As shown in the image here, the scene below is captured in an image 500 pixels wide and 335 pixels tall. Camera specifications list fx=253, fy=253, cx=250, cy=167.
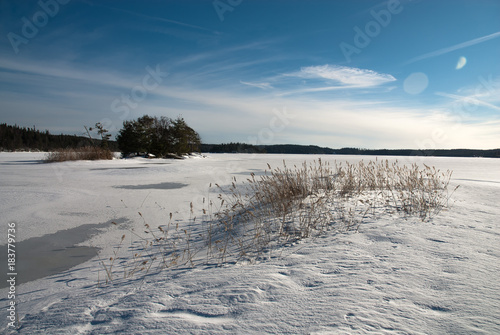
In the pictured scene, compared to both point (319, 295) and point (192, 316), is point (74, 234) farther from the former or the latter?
point (319, 295)

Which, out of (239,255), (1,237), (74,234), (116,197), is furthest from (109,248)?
(116,197)

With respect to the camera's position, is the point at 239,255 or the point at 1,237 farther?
the point at 1,237

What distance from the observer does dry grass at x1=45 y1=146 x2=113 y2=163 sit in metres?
14.4

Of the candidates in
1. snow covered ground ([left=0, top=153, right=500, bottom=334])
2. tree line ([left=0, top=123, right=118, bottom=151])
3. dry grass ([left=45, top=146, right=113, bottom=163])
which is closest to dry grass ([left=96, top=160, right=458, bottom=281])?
snow covered ground ([left=0, top=153, right=500, bottom=334])

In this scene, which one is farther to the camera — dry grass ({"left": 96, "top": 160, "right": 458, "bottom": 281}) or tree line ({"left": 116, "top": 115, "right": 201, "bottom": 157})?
tree line ({"left": 116, "top": 115, "right": 201, "bottom": 157})

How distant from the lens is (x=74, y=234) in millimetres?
3482

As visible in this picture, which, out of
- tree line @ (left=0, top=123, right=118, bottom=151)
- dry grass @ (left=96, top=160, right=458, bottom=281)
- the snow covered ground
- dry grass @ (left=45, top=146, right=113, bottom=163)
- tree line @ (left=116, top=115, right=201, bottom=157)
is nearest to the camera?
the snow covered ground

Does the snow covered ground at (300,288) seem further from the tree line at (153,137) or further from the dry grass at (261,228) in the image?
the tree line at (153,137)

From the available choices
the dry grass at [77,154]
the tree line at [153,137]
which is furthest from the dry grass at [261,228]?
the tree line at [153,137]

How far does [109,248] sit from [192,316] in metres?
2.18

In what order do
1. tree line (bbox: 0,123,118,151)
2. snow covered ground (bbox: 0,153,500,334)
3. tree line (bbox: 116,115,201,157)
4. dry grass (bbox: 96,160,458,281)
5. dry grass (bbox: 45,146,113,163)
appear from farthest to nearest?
tree line (bbox: 0,123,118,151) < tree line (bbox: 116,115,201,157) < dry grass (bbox: 45,146,113,163) < dry grass (bbox: 96,160,458,281) < snow covered ground (bbox: 0,153,500,334)

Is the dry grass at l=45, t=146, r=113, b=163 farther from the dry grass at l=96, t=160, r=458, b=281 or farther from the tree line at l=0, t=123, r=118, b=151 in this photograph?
the tree line at l=0, t=123, r=118, b=151

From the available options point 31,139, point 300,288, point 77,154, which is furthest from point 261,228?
point 31,139

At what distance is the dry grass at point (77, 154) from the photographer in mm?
14406
